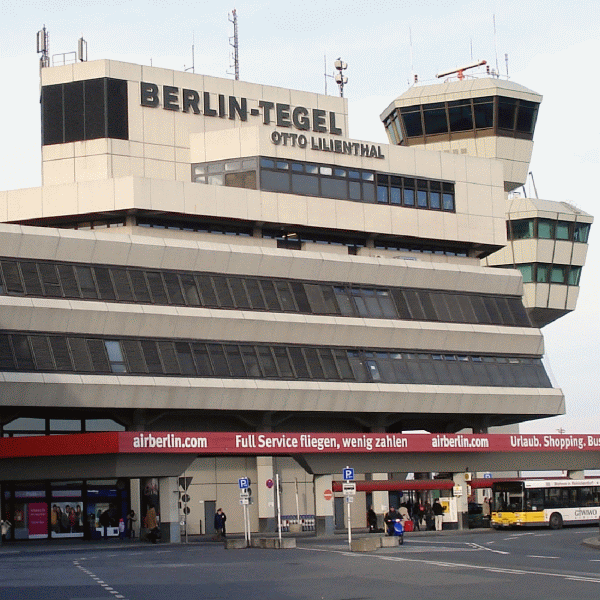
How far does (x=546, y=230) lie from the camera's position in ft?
286

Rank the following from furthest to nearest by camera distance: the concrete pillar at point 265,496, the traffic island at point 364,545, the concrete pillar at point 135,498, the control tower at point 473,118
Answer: the control tower at point 473,118 → the concrete pillar at point 265,496 → the concrete pillar at point 135,498 → the traffic island at point 364,545

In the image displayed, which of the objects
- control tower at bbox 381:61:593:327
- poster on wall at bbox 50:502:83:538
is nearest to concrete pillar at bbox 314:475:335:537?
poster on wall at bbox 50:502:83:538

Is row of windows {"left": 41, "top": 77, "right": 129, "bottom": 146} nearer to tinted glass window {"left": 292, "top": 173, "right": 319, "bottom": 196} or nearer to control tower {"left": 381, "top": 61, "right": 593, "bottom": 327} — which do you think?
tinted glass window {"left": 292, "top": 173, "right": 319, "bottom": 196}

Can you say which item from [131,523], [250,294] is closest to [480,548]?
[250,294]

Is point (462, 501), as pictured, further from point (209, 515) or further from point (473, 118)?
point (473, 118)

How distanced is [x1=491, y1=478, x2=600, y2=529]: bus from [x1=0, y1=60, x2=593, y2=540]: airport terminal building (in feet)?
17.6

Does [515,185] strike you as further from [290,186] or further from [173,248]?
[173,248]

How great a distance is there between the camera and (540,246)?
86.6 metres

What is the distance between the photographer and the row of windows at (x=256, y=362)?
54.9 meters

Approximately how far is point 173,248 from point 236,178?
6459 mm

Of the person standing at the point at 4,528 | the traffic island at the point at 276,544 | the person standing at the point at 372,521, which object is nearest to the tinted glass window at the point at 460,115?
the person standing at the point at 372,521

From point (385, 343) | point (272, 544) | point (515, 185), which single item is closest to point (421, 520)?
point (385, 343)

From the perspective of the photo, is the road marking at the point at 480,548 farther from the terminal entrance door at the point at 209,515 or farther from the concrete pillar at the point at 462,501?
the terminal entrance door at the point at 209,515

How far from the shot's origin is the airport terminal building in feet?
182
